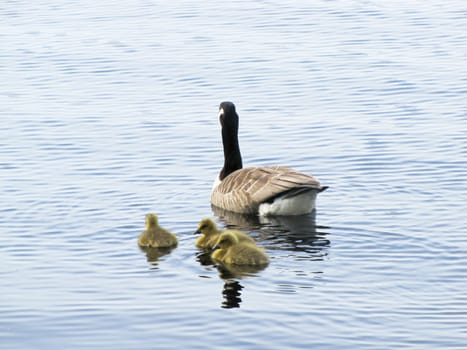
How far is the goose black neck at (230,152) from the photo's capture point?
18.8 metres

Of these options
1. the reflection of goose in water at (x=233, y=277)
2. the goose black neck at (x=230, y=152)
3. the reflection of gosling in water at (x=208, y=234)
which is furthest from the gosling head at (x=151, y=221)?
the goose black neck at (x=230, y=152)

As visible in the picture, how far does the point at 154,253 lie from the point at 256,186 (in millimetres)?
2653

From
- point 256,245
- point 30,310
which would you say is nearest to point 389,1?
point 256,245

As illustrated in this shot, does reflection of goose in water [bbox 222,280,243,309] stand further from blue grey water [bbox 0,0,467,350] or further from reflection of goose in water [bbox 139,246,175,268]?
reflection of goose in water [bbox 139,246,175,268]

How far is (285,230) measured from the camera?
1647 centimetres

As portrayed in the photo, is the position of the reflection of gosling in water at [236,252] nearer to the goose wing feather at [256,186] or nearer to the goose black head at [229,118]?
the goose wing feather at [256,186]

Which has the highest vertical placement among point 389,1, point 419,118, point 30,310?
point 389,1

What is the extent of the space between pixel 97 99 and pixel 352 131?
5.78 metres

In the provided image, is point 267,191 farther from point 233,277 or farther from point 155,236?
point 233,277

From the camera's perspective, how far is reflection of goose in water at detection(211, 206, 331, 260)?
15.4 metres

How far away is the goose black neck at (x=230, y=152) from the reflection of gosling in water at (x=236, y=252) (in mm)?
4013

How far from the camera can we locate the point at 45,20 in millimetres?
34188

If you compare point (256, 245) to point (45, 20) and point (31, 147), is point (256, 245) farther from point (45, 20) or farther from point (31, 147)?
point (45, 20)

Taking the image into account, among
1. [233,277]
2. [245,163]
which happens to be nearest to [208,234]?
[233,277]
